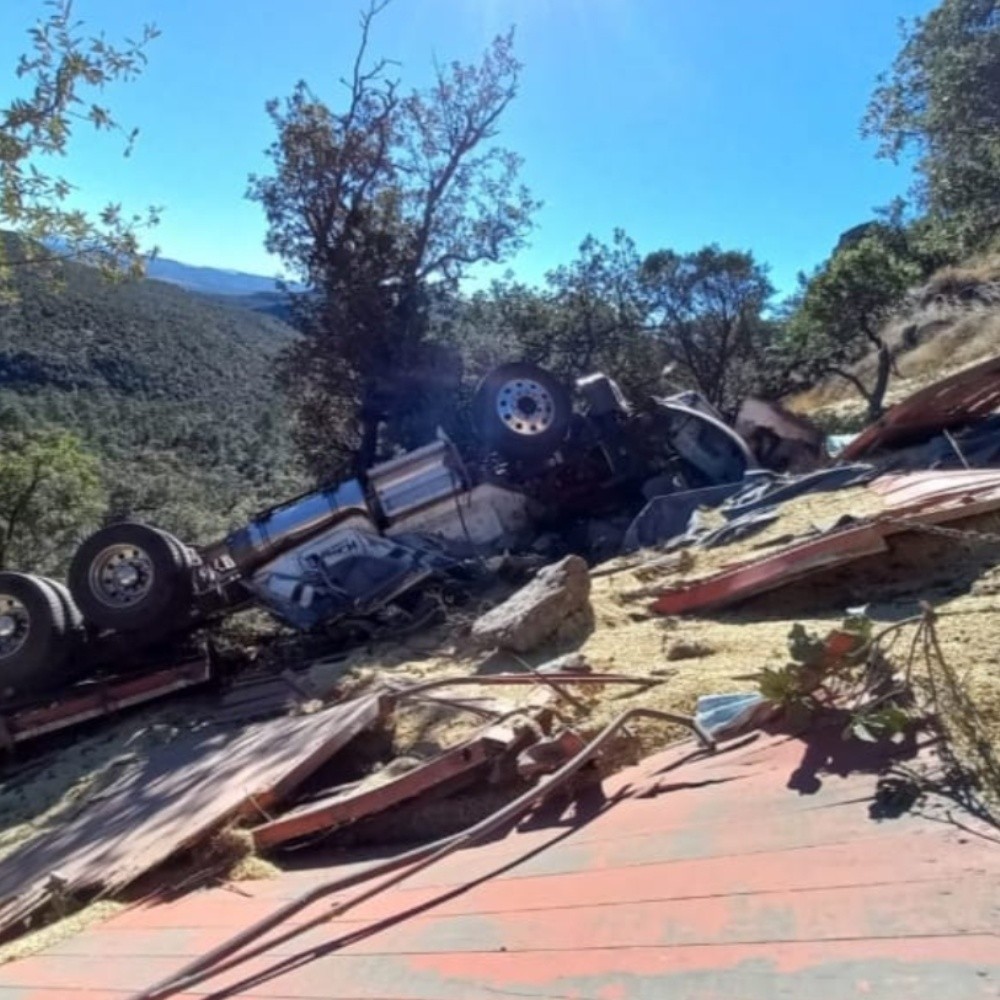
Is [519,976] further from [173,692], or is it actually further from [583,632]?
[173,692]

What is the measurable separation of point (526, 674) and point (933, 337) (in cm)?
2050

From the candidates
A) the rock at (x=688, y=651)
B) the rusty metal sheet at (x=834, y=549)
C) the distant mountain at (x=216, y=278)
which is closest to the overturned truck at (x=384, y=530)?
the rusty metal sheet at (x=834, y=549)

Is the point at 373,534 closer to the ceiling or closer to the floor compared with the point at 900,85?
closer to the floor

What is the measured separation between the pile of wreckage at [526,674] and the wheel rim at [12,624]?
0.97m

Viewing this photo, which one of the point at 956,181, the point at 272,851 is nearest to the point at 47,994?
the point at 272,851

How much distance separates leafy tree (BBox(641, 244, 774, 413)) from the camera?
78.7ft

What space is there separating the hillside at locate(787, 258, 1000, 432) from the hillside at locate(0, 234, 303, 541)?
68.5ft

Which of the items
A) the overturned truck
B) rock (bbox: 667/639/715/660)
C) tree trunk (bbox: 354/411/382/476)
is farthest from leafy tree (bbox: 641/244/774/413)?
rock (bbox: 667/639/715/660)

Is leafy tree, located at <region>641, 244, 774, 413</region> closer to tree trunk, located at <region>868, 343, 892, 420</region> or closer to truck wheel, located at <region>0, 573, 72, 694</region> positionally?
tree trunk, located at <region>868, 343, 892, 420</region>

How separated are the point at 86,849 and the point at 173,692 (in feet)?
12.9

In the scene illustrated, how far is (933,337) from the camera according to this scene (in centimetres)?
2178

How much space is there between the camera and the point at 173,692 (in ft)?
25.6

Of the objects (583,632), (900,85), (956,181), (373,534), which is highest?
(900,85)

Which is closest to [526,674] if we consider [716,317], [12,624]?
[12,624]
